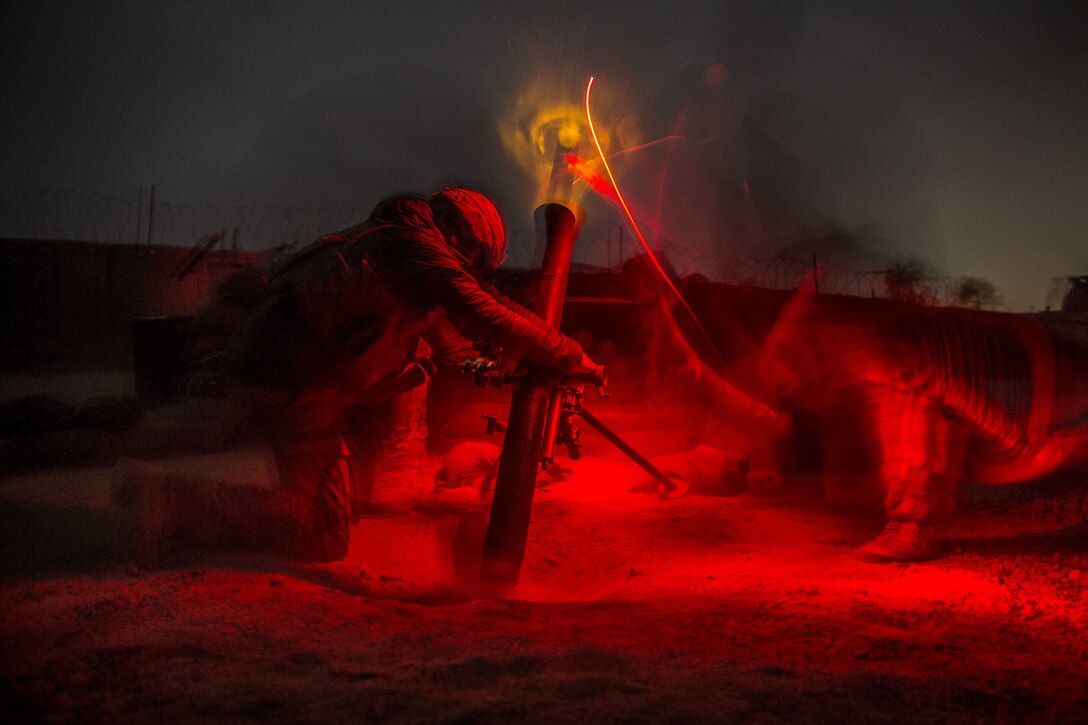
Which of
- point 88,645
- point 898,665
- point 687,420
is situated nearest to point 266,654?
point 88,645

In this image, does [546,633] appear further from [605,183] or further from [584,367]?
[605,183]

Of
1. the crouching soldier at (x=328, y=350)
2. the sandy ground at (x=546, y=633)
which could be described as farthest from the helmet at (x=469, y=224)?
the sandy ground at (x=546, y=633)

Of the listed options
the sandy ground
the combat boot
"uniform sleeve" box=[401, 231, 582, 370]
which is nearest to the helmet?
"uniform sleeve" box=[401, 231, 582, 370]

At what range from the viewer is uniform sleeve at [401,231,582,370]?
3.28 m

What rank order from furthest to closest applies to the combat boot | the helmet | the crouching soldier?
the helmet, the combat boot, the crouching soldier

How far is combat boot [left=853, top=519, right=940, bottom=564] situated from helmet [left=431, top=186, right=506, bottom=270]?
9.08 ft

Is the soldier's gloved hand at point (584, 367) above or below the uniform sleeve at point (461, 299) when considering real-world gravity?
below

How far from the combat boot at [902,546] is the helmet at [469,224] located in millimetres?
2768

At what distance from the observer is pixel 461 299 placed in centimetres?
328

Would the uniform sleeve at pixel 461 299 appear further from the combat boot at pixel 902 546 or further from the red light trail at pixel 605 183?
the combat boot at pixel 902 546

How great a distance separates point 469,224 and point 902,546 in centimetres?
309

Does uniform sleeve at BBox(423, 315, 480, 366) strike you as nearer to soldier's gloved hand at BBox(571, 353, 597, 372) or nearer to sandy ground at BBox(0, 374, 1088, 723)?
soldier's gloved hand at BBox(571, 353, 597, 372)

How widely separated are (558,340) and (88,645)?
240cm

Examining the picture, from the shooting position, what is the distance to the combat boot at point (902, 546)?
363 cm
